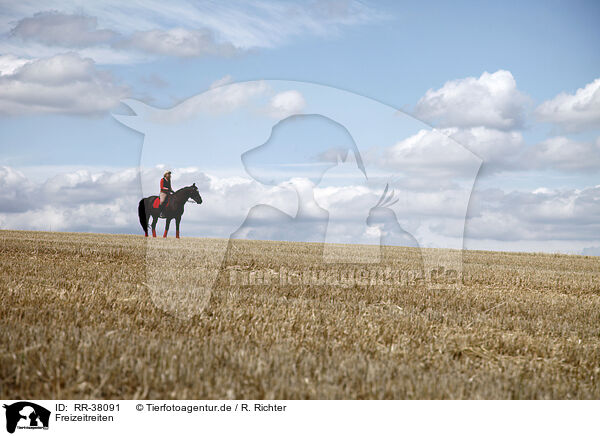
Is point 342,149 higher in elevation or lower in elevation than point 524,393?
higher

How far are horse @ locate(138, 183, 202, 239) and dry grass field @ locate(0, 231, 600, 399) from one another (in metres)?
15.9

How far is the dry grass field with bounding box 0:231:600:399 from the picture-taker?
4.65m

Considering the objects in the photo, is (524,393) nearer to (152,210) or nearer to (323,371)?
(323,371)

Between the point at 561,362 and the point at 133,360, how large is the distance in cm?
521

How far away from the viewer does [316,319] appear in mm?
7754

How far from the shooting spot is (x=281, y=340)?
6.30 m

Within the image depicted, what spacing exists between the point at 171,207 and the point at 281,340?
2503 cm

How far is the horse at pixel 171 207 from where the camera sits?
28.4m

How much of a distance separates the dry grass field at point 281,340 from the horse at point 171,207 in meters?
15.9
